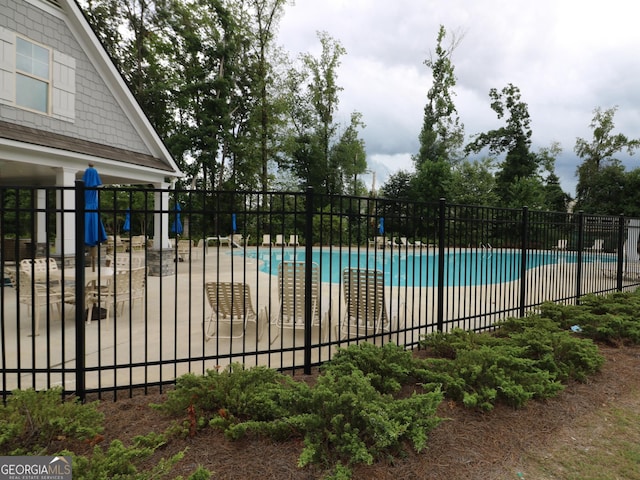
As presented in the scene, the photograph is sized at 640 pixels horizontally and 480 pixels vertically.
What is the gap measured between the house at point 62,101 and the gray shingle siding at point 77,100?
0.8 inches

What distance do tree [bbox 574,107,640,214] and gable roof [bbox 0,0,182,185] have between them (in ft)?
105

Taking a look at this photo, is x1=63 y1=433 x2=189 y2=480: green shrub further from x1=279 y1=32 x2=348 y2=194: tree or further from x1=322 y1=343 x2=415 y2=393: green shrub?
x1=279 y1=32 x2=348 y2=194: tree

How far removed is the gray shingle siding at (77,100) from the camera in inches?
340

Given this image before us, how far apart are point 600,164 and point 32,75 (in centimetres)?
4214

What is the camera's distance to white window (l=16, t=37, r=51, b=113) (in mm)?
8750

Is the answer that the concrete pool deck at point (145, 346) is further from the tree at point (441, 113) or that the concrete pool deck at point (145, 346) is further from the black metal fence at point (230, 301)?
the tree at point (441, 113)

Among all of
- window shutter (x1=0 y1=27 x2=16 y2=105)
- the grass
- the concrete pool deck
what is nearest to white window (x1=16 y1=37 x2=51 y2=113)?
window shutter (x1=0 y1=27 x2=16 y2=105)

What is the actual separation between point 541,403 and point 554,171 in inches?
1710

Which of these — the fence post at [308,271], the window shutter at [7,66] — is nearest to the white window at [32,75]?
the window shutter at [7,66]

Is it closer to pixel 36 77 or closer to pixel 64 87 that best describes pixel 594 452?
pixel 36 77

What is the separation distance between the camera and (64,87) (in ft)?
31.6

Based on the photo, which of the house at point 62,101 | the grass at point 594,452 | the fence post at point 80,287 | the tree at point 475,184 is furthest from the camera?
the tree at point 475,184

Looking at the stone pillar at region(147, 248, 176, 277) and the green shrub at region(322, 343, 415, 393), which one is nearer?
the green shrub at region(322, 343, 415, 393)

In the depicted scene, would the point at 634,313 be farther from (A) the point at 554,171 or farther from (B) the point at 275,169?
(A) the point at 554,171
